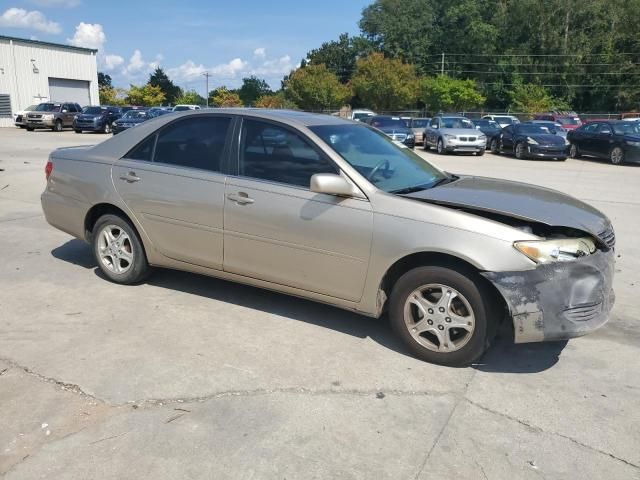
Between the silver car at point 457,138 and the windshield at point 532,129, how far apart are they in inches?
59.3

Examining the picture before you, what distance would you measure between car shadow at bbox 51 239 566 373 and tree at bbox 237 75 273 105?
8895 centimetres

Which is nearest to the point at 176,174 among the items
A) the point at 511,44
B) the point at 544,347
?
the point at 544,347

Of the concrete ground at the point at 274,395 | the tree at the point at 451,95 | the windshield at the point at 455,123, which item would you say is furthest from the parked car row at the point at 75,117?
the tree at the point at 451,95

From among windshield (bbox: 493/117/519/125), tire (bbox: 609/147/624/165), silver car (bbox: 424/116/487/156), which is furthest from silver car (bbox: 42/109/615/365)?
windshield (bbox: 493/117/519/125)

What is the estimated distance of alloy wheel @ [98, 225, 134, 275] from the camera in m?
5.34

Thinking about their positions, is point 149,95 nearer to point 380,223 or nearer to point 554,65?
point 554,65

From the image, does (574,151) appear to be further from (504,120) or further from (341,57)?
(341,57)

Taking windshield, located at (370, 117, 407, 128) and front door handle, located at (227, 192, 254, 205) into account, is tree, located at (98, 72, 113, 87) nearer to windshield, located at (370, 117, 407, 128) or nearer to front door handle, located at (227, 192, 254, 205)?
windshield, located at (370, 117, 407, 128)

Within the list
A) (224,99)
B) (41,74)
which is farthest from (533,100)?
(41,74)

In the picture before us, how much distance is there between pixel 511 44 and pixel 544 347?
260ft

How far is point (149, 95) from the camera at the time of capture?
69.1m

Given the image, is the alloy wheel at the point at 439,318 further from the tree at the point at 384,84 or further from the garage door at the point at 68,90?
the tree at the point at 384,84

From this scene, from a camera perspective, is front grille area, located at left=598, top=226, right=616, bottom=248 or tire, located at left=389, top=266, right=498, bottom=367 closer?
tire, located at left=389, top=266, right=498, bottom=367

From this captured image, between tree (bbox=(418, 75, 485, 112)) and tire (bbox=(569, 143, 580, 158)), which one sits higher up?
tree (bbox=(418, 75, 485, 112))
